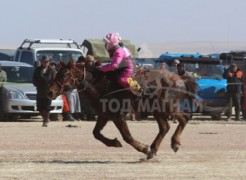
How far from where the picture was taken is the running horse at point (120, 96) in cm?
1564

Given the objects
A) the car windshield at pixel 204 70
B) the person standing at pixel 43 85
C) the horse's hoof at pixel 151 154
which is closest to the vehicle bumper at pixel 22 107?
the person standing at pixel 43 85

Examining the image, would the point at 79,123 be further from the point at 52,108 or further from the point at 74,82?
the point at 74,82

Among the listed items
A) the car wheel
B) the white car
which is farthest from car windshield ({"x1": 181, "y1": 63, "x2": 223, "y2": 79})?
the white car

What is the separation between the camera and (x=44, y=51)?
1188 inches

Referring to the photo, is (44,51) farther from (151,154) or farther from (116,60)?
(151,154)

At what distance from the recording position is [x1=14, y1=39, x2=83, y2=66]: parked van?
98.9 feet

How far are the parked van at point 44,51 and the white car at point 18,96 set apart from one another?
0.67 metres

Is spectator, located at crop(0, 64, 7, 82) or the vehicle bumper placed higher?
spectator, located at crop(0, 64, 7, 82)

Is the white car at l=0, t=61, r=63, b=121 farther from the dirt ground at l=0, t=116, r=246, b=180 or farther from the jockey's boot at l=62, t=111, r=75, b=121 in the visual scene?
the dirt ground at l=0, t=116, r=246, b=180

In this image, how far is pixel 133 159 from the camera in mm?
15875

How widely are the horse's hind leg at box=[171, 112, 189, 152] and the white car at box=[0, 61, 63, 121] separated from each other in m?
11.0

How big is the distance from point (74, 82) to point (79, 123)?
11.2 m

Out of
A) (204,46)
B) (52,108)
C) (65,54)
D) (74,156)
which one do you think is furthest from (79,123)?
(204,46)

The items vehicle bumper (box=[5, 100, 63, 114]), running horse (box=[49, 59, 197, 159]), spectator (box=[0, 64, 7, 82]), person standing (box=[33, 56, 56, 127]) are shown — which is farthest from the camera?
spectator (box=[0, 64, 7, 82])
